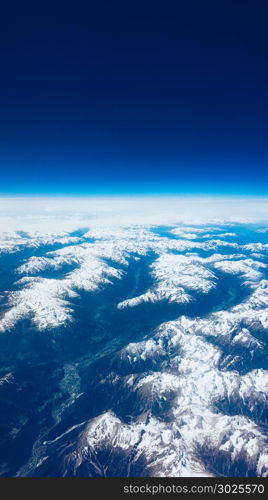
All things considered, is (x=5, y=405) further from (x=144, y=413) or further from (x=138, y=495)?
(x=138, y=495)

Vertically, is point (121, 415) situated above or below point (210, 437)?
below

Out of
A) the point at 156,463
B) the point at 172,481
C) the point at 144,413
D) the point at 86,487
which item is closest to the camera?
the point at 86,487

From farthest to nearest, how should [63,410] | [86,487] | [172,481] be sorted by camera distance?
[63,410]
[172,481]
[86,487]

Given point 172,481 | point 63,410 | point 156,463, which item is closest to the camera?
point 172,481

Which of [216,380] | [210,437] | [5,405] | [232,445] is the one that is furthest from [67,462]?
[216,380]

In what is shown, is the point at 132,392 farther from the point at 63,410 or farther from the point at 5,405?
the point at 5,405

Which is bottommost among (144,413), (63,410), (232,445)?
(63,410)

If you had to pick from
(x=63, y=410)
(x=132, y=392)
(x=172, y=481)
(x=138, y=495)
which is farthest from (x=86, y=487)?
(x=63, y=410)

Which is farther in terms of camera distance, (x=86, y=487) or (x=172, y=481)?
(x=172, y=481)

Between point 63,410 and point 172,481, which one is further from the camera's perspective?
point 63,410
